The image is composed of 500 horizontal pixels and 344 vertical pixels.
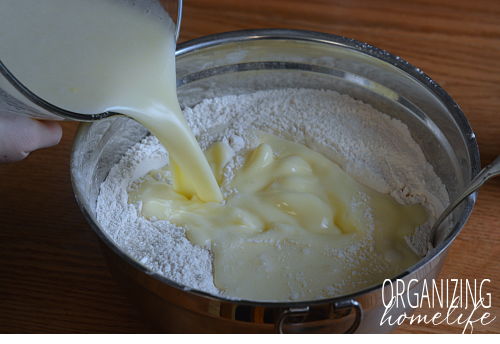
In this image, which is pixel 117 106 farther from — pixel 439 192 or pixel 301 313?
pixel 439 192

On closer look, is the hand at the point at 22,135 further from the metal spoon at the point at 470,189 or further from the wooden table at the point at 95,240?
the metal spoon at the point at 470,189

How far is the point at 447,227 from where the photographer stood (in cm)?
75

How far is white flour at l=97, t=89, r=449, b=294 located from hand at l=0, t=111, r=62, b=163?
15 cm

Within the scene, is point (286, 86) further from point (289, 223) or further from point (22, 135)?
point (22, 135)

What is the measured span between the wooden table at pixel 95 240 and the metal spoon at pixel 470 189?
8 cm

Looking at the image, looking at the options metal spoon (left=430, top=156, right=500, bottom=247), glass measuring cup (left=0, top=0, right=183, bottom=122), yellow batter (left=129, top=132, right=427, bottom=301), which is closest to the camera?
glass measuring cup (left=0, top=0, right=183, bottom=122)

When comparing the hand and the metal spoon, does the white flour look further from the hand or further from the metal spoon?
the hand

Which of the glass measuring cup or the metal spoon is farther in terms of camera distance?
the metal spoon

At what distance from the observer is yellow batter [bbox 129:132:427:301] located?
714 millimetres

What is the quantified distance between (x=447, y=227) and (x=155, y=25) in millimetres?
576

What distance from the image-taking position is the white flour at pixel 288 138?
76cm

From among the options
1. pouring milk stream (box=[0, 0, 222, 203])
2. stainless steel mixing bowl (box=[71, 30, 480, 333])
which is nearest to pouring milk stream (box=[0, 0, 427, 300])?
pouring milk stream (box=[0, 0, 222, 203])

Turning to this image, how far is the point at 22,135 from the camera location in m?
0.69

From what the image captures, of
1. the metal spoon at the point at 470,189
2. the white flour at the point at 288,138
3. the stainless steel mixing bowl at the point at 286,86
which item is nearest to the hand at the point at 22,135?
the stainless steel mixing bowl at the point at 286,86
